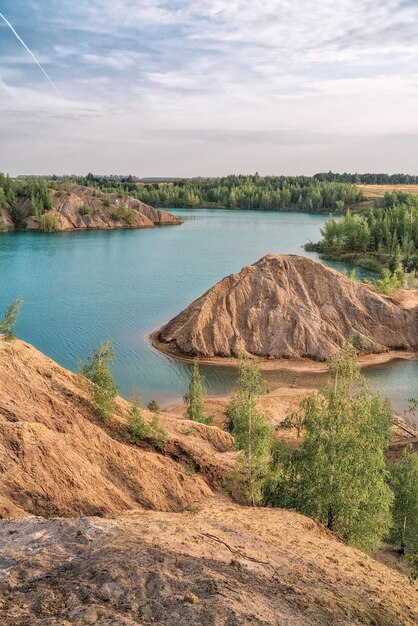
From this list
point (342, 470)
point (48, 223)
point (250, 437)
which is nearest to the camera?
point (342, 470)

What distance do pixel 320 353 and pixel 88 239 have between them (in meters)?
94.7

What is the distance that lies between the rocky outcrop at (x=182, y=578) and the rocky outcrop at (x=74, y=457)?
2.15 metres

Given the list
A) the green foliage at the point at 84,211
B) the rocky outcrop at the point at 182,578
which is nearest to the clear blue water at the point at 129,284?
the green foliage at the point at 84,211

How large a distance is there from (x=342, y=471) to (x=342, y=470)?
34 mm

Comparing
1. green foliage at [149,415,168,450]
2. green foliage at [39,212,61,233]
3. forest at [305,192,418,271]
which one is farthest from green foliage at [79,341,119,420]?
green foliage at [39,212,61,233]

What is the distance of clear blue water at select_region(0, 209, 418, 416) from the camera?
45.2 m

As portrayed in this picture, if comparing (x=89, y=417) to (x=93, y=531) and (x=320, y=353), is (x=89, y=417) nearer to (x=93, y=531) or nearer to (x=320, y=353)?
(x=93, y=531)

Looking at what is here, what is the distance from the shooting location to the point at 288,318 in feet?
164

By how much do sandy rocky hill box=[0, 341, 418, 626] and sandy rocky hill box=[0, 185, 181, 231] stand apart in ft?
426

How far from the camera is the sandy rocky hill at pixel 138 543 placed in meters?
10.3

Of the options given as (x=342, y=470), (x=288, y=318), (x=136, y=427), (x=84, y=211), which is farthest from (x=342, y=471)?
(x=84, y=211)

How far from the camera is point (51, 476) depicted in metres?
16.7

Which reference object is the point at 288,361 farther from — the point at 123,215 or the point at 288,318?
the point at 123,215

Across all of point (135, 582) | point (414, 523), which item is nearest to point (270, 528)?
point (135, 582)
